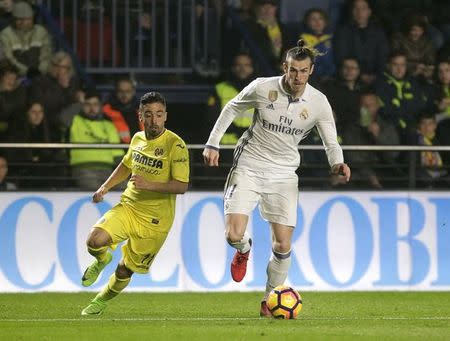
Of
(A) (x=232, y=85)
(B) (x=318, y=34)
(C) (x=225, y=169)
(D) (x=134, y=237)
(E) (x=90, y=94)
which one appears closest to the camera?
(D) (x=134, y=237)

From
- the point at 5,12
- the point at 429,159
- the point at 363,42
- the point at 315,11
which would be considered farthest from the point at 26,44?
the point at 429,159

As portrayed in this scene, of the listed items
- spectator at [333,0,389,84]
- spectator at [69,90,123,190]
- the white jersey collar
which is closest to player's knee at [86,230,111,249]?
the white jersey collar

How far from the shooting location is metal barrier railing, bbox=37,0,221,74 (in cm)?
1703

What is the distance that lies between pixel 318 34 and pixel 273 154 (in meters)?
5.64

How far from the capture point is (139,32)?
17.0 m

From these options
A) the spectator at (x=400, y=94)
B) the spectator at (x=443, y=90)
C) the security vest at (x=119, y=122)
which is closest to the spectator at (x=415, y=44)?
the spectator at (x=443, y=90)

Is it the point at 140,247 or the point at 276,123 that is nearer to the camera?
the point at 276,123

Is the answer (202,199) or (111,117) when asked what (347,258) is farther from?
(111,117)

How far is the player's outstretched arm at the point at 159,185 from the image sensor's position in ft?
35.5

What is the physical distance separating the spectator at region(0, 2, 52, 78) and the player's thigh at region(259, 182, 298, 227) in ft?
18.2

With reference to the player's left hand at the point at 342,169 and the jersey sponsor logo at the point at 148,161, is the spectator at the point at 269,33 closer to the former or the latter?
the jersey sponsor logo at the point at 148,161

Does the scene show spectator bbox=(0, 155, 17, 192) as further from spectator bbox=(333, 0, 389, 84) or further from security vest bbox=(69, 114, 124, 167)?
spectator bbox=(333, 0, 389, 84)

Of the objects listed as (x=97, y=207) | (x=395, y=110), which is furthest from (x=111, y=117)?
(x=395, y=110)

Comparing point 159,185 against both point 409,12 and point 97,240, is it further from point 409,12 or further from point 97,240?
point 409,12
